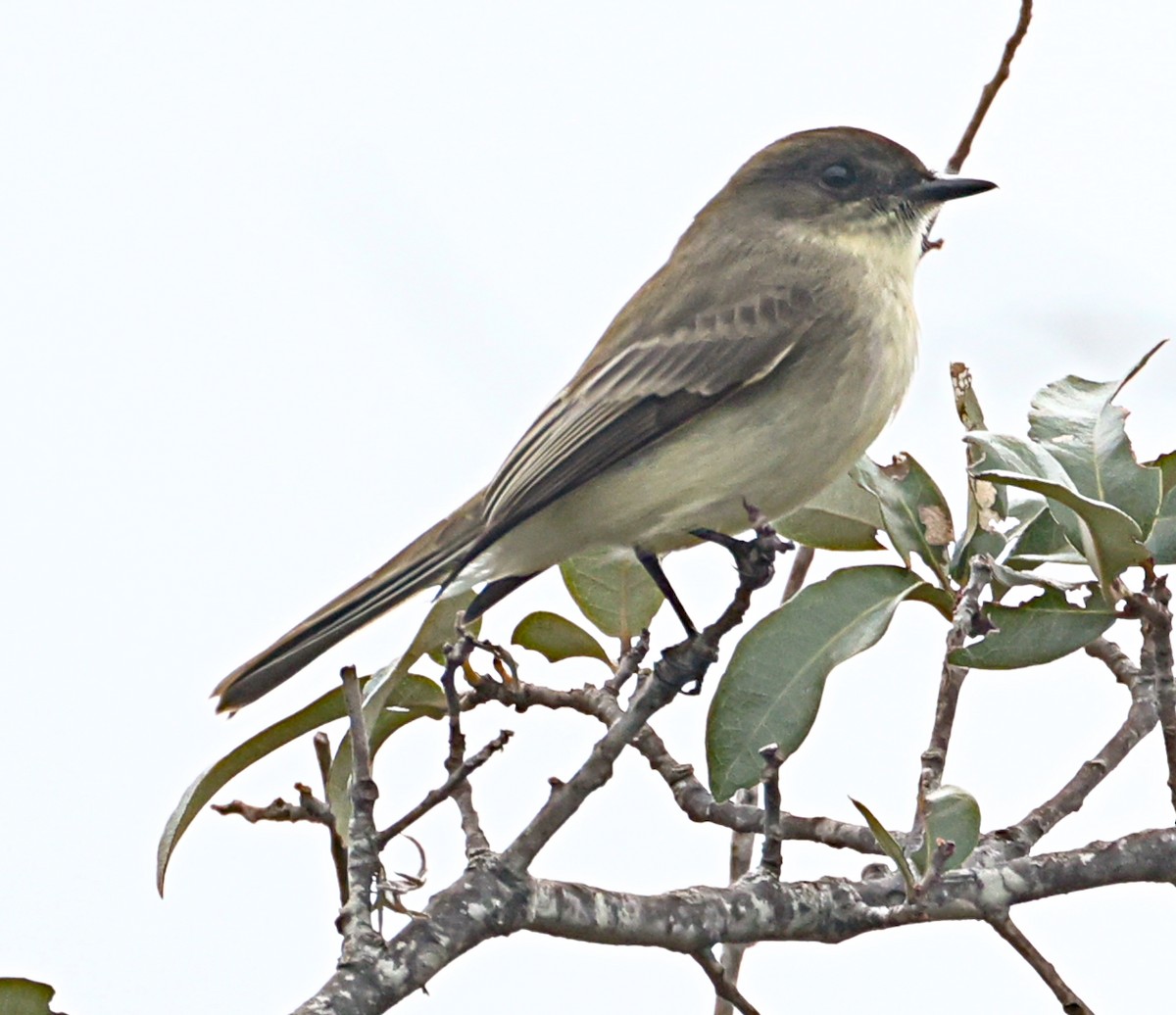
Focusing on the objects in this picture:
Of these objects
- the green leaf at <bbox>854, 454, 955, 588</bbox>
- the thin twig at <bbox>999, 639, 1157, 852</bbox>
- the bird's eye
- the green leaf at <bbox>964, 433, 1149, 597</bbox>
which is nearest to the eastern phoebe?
the bird's eye

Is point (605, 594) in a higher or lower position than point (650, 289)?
lower

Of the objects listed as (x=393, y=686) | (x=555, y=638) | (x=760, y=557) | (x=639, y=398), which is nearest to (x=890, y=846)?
(x=760, y=557)

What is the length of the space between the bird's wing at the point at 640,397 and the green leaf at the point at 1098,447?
87 cm

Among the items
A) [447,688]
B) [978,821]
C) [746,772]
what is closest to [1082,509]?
[978,821]

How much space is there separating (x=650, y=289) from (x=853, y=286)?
0.70m

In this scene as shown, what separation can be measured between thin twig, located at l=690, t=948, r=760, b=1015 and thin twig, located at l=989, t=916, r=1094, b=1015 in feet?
1.34

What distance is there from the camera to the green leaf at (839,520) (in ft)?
11.1

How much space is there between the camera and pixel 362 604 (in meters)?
3.62

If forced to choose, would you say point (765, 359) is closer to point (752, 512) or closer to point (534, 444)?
point (534, 444)

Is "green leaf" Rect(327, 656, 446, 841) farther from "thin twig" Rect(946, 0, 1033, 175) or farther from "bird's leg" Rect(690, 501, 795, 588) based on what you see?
"thin twig" Rect(946, 0, 1033, 175)

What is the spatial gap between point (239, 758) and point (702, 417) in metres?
1.38

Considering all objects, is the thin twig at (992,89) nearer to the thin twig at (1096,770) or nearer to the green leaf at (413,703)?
the thin twig at (1096,770)

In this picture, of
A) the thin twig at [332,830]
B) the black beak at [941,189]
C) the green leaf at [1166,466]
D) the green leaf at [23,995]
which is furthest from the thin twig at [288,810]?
the black beak at [941,189]

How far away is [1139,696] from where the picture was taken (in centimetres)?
294
